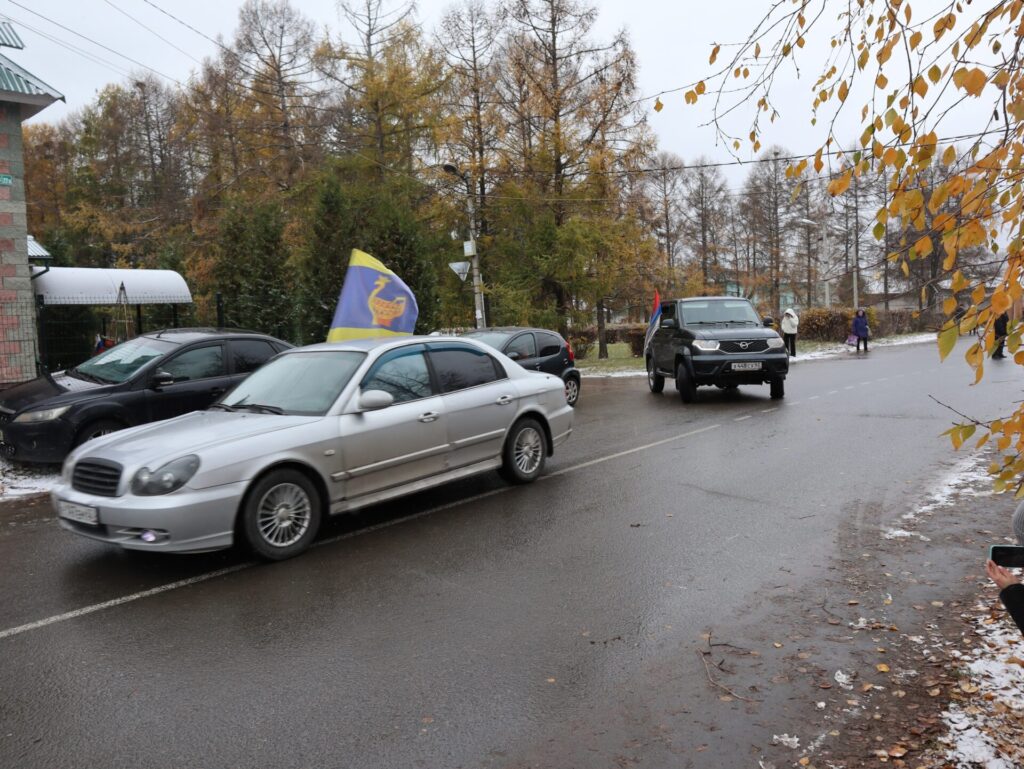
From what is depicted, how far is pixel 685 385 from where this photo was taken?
551 inches

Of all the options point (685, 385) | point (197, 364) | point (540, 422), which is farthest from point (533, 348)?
point (197, 364)

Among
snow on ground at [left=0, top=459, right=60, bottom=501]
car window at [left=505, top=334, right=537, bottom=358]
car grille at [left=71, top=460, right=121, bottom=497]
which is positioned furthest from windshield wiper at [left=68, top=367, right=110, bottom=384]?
car window at [left=505, top=334, right=537, bottom=358]

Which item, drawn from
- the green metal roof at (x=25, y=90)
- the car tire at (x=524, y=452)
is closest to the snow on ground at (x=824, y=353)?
the car tire at (x=524, y=452)

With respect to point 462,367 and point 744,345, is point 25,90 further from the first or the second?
point 744,345

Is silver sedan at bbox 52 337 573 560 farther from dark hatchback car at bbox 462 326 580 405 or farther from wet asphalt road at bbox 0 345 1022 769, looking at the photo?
dark hatchback car at bbox 462 326 580 405

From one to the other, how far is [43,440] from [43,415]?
29cm

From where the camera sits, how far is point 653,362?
16141mm

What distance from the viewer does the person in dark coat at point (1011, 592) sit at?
247 centimetres

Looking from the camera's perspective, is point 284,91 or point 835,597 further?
point 284,91

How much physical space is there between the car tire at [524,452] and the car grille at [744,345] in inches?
260

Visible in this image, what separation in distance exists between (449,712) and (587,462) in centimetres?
577

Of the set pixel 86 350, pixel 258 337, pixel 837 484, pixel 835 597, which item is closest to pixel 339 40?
pixel 86 350

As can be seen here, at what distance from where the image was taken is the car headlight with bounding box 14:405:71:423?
8773 mm

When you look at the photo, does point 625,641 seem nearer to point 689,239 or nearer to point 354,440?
point 354,440
